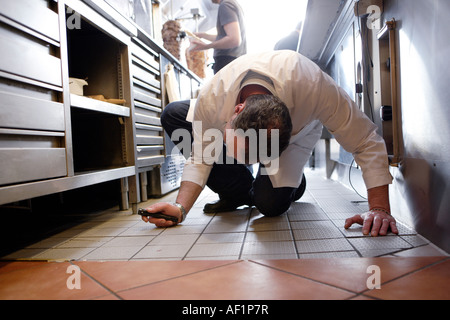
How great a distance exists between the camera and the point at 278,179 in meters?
1.56

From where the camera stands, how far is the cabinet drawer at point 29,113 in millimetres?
956

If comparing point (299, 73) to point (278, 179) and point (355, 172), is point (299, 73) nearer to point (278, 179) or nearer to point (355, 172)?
point (278, 179)

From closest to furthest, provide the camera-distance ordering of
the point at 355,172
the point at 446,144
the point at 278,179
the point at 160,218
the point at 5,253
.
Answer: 1. the point at 446,144
2. the point at 5,253
3. the point at 160,218
4. the point at 278,179
5. the point at 355,172

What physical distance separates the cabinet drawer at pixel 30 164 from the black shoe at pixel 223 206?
0.75 m

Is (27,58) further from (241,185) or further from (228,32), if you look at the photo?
(228,32)

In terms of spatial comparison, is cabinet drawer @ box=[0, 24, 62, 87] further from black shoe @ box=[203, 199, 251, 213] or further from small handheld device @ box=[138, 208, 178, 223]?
black shoe @ box=[203, 199, 251, 213]

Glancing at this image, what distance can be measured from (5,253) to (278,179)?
1100 millimetres

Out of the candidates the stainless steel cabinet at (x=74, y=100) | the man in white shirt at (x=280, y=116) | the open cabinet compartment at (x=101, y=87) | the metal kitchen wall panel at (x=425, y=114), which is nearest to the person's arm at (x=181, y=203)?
the man in white shirt at (x=280, y=116)

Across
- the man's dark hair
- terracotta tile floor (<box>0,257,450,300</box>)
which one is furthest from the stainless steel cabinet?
the man's dark hair

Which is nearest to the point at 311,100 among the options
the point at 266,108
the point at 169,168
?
the point at 266,108

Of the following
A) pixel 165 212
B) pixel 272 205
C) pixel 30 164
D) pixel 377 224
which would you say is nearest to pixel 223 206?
pixel 272 205

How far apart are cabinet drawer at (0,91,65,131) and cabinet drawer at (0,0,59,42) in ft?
0.76

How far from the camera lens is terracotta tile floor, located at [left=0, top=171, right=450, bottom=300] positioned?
0.73m

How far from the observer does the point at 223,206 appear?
177cm
